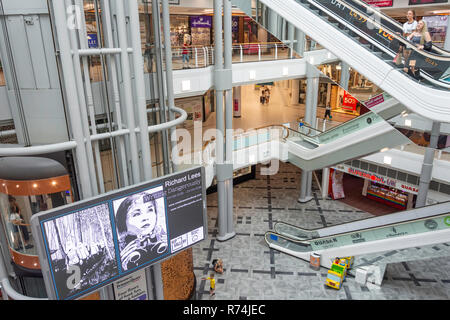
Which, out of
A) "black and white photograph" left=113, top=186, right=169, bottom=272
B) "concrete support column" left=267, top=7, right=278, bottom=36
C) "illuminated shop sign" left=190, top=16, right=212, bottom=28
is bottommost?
"black and white photograph" left=113, top=186, right=169, bottom=272

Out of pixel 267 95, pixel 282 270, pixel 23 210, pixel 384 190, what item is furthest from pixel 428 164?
pixel 267 95

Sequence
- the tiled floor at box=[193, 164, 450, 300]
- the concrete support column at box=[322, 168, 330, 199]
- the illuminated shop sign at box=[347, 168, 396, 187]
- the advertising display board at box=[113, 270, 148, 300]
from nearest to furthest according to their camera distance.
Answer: the advertising display board at box=[113, 270, 148, 300]
the tiled floor at box=[193, 164, 450, 300]
the illuminated shop sign at box=[347, 168, 396, 187]
the concrete support column at box=[322, 168, 330, 199]

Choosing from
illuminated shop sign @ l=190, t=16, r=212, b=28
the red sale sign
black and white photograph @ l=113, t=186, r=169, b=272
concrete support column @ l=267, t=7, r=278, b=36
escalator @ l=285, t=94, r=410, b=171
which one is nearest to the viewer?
black and white photograph @ l=113, t=186, r=169, b=272

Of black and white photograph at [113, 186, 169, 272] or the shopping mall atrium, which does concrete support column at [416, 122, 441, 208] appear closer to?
the shopping mall atrium

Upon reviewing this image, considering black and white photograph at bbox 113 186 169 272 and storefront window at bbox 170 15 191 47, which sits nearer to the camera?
black and white photograph at bbox 113 186 169 272

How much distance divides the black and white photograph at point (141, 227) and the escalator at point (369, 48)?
17.3 ft

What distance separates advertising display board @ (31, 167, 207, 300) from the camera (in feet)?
13.8

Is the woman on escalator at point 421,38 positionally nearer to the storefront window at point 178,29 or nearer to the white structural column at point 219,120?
the white structural column at point 219,120

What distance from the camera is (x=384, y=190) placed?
16750 mm

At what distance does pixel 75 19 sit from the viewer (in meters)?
4.32

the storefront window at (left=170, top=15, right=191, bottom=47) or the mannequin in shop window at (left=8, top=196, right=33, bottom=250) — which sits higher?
the storefront window at (left=170, top=15, right=191, bottom=47)

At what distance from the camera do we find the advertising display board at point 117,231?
13.8ft

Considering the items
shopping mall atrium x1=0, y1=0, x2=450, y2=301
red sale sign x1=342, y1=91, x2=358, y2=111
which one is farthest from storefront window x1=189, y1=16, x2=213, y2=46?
red sale sign x1=342, y1=91, x2=358, y2=111

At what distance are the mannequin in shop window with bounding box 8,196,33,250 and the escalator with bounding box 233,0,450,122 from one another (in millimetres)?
6768
